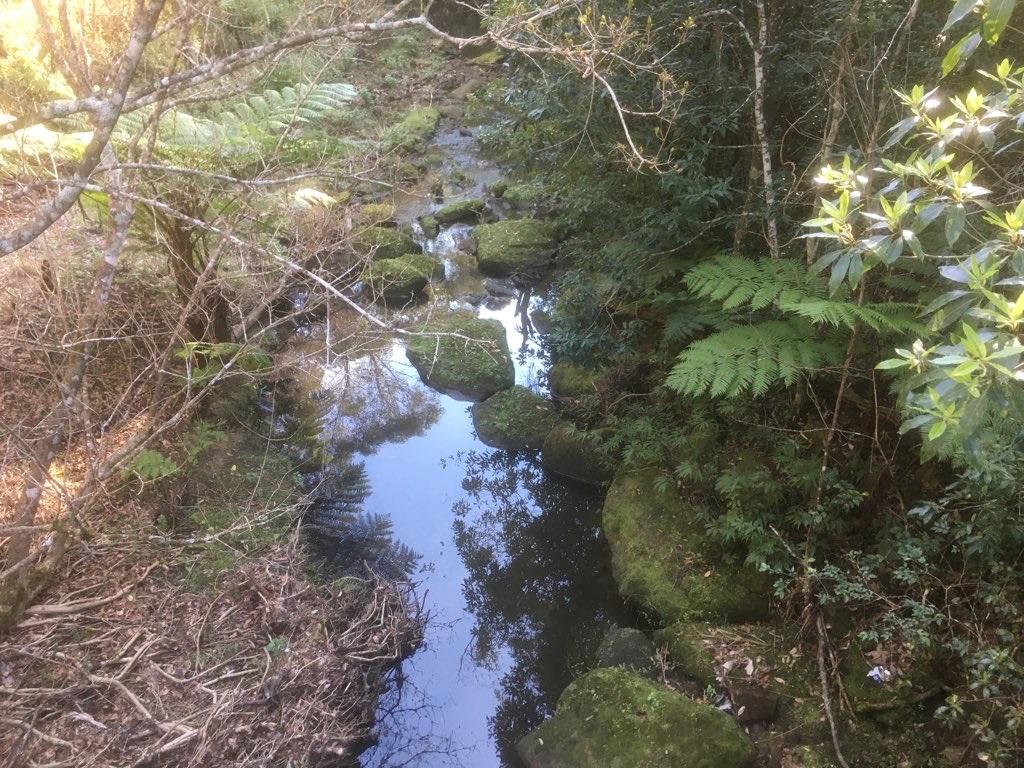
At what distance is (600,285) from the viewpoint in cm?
481

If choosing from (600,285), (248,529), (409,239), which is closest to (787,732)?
(600,285)

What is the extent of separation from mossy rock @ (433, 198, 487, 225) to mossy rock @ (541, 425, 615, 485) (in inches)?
189

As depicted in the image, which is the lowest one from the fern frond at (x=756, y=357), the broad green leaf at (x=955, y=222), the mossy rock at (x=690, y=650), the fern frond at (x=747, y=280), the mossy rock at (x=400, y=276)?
the mossy rock at (x=690, y=650)

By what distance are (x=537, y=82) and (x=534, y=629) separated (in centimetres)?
401

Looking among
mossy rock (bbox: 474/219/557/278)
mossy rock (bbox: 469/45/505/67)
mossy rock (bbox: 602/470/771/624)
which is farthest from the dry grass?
mossy rock (bbox: 469/45/505/67)

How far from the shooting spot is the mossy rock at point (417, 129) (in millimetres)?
10560

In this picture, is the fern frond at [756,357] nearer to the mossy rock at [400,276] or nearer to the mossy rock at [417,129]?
the mossy rock at [400,276]

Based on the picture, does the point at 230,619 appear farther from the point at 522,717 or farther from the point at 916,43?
the point at 916,43

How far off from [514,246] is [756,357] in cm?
524

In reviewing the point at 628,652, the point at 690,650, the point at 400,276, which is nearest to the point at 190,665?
the point at 628,652

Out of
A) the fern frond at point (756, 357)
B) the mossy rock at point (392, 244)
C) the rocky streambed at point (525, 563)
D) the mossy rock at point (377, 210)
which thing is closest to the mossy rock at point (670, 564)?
→ the rocky streambed at point (525, 563)

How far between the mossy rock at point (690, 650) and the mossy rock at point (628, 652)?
108 millimetres

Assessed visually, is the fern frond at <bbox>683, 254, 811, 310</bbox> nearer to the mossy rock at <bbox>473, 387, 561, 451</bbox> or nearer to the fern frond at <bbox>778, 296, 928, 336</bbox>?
the fern frond at <bbox>778, 296, 928, 336</bbox>

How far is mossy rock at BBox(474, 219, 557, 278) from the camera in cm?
816
